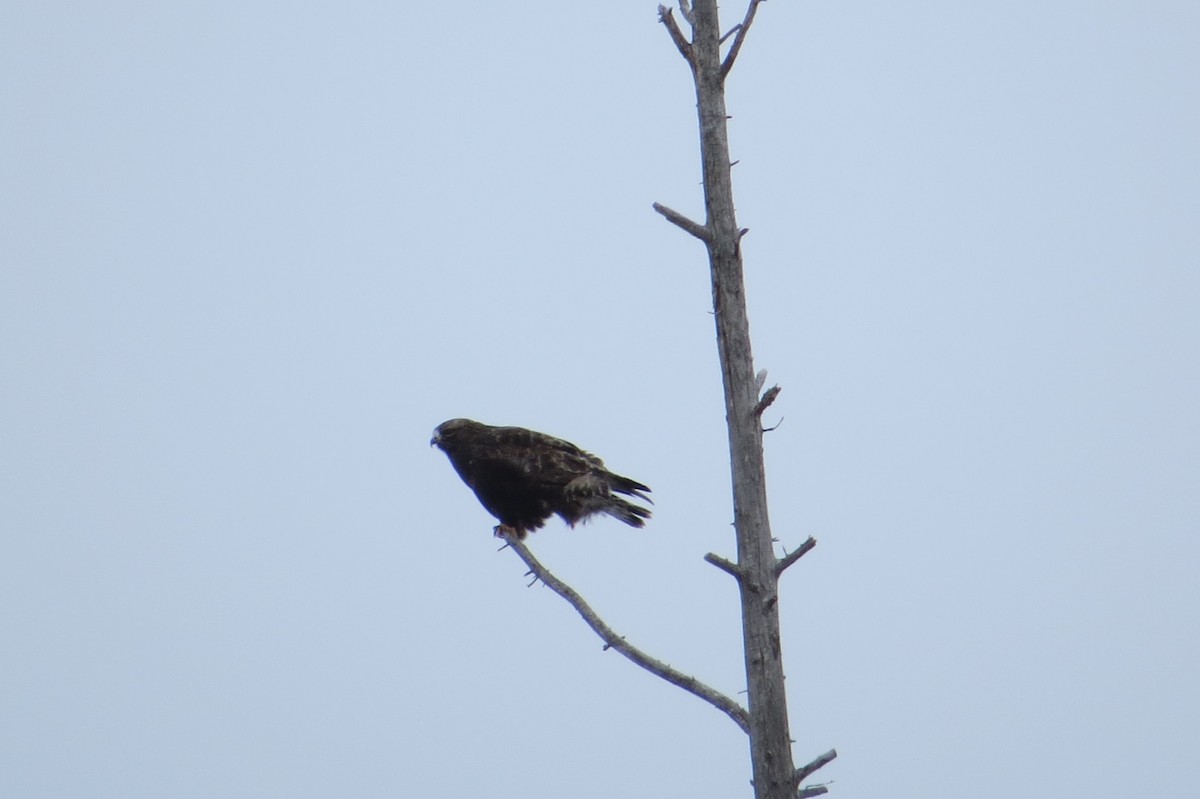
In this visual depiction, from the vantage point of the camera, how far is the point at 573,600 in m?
5.95

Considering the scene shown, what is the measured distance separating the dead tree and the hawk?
315 centimetres

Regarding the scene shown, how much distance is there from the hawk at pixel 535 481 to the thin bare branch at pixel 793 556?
10.7ft

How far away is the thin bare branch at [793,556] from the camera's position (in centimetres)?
529

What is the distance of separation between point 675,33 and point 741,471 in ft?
6.54

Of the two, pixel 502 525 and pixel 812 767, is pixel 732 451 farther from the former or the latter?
pixel 502 525

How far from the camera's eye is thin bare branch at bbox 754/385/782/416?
5348 millimetres

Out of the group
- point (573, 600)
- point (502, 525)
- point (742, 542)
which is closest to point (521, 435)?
point (502, 525)

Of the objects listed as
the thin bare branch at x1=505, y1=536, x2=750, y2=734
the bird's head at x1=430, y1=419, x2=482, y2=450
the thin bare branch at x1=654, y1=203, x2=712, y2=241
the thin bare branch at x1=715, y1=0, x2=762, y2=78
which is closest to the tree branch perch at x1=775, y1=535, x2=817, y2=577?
the thin bare branch at x1=505, y1=536, x2=750, y2=734

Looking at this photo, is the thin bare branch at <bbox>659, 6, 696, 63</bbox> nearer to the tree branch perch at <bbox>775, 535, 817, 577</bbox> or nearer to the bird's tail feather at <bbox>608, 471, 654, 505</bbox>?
the tree branch perch at <bbox>775, 535, 817, 577</bbox>

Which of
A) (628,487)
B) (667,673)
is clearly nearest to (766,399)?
(667,673)

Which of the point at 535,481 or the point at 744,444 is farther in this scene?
the point at 535,481

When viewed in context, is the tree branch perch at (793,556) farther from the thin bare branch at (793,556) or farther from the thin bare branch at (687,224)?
the thin bare branch at (687,224)

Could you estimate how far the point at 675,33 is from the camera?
561cm

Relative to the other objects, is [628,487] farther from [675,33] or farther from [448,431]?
[675,33]
